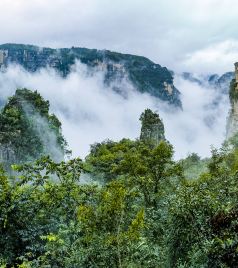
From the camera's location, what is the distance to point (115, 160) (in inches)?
2045

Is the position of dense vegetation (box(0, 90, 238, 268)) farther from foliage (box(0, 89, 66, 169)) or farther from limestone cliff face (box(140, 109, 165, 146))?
limestone cliff face (box(140, 109, 165, 146))

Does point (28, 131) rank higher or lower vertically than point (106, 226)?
higher

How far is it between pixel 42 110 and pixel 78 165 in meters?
→ 47.3

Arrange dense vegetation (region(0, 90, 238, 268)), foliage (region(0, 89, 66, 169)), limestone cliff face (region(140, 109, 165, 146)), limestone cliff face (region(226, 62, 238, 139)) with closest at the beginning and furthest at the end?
1. dense vegetation (region(0, 90, 238, 268))
2. foliage (region(0, 89, 66, 169))
3. limestone cliff face (region(226, 62, 238, 139))
4. limestone cliff face (region(140, 109, 165, 146))

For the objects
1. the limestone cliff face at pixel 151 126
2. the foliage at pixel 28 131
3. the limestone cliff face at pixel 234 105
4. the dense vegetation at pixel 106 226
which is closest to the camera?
the dense vegetation at pixel 106 226

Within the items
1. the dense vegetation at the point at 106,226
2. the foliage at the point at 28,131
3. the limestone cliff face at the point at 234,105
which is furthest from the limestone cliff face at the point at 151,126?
the dense vegetation at the point at 106,226

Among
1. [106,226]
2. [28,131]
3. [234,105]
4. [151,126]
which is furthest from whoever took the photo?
[151,126]

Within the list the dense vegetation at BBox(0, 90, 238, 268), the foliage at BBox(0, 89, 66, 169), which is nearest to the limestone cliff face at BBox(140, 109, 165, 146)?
the foliage at BBox(0, 89, 66, 169)

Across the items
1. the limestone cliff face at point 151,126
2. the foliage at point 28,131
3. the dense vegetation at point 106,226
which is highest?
the limestone cliff face at point 151,126

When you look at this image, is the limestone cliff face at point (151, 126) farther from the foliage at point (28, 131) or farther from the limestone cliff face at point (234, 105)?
the foliage at point (28, 131)

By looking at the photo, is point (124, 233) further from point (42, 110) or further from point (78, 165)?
point (42, 110)

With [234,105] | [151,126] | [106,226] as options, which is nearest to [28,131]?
[151,126]

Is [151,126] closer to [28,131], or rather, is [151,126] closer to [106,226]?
[28,131]

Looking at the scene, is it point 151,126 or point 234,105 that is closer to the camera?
point 234,105
